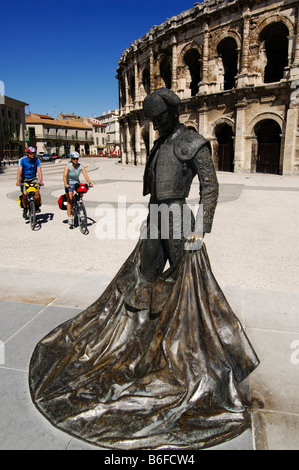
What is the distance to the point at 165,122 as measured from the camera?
2596mm

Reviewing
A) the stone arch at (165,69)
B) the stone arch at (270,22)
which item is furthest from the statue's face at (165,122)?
the stone arch at (165,69)

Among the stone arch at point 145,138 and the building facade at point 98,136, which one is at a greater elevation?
the building facade at point 98,136

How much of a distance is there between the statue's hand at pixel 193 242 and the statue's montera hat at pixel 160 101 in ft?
3.16

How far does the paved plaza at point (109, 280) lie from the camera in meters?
2.16

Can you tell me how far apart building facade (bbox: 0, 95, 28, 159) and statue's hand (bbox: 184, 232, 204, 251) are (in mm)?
55875

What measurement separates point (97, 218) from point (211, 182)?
20.9ft

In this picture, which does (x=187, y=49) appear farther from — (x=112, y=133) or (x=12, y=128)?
Result: (x=112, y=133)

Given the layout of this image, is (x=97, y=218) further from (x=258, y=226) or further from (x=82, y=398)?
(x=82, y=398)

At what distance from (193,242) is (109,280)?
2372 mm

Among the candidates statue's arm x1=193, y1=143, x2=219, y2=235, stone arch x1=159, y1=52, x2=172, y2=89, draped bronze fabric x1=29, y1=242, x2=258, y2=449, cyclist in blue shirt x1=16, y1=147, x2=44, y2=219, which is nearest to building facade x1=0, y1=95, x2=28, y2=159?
stone arch x1=159, y1=52, x2=172, y2=89

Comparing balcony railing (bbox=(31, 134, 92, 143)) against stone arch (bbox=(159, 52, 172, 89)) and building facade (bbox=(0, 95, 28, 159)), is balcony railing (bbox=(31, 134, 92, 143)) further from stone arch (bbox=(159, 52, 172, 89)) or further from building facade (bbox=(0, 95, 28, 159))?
stone arch (bbox=(159, 52, 172, 89))

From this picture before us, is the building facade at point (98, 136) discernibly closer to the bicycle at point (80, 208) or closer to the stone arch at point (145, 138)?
the stone arch at point (145, 138)

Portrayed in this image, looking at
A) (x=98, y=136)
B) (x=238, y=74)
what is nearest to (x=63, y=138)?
(x=98, y=136)

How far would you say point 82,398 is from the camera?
7.48ft
